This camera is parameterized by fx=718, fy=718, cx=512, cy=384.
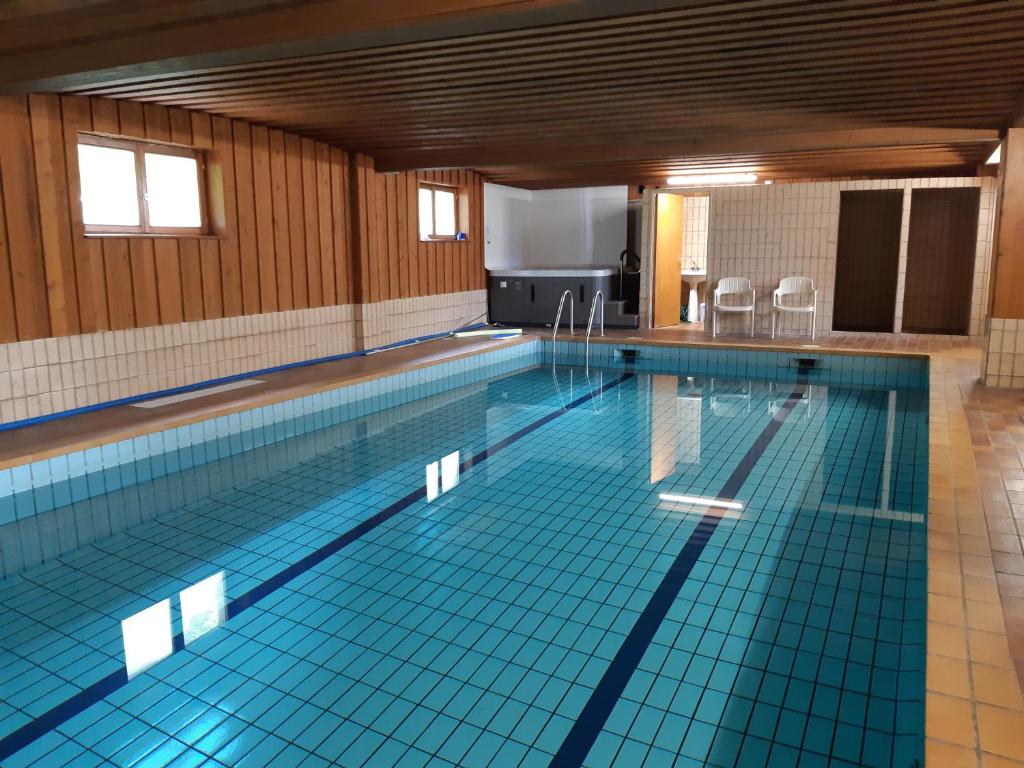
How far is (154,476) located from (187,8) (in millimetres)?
2738

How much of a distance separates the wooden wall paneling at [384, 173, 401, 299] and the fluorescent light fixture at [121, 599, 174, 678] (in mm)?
5768

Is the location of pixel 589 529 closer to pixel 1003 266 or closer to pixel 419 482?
pixel 419 482

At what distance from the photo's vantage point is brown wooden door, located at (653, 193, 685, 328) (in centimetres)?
1001

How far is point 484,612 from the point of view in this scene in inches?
110

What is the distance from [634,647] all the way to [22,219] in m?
4.64

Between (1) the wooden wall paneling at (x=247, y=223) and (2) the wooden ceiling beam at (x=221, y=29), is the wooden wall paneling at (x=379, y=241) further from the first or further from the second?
(2) the wooden ceiling beam at (x=221, y=29)

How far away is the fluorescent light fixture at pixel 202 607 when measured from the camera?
8.84 feet

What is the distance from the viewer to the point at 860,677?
234 cm

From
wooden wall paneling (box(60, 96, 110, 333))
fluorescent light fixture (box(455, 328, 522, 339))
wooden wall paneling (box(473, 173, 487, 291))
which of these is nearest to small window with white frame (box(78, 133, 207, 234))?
wooden wall paneling (box(60, 96, 110, 333))

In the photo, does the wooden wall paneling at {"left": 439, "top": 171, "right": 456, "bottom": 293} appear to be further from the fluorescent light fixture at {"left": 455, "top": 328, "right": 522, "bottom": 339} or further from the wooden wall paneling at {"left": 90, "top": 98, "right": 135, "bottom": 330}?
the wooden wall paneling at {"left": 90, "top": 98, "right": 135, "bottom": 330}

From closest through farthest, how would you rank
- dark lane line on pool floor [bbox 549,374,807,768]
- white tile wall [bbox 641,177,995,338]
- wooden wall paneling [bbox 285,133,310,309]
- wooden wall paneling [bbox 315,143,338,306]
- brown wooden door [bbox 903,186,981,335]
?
1. dark lane line on pool floor [bbox 549,374,807,768]
2. wooden wall paneling [bbox 285,133,310,309]
3. wooden wall paneling [bbox 315,143,338,306]
4. white tile wall [bbox 641,177,995,338]
5. brown wooden door [bbox 903,186,981,335]

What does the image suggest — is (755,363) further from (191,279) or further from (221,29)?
(221,29)

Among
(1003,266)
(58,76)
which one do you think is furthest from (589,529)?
(1003,266)

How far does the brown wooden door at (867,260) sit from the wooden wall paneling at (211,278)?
796 centimetres
